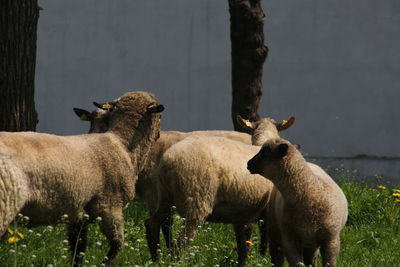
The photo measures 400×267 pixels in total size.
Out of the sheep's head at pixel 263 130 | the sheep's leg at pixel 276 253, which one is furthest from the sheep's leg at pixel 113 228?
the sheep's head at pixel 263 130

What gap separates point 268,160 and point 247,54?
4.54 metres

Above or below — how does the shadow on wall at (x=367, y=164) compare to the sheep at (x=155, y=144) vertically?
below

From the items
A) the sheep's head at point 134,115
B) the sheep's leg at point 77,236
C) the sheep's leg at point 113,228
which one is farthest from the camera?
the sheep's head at point 134,115

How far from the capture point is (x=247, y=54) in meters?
11.0

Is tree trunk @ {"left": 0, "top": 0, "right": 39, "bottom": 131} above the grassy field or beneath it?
above

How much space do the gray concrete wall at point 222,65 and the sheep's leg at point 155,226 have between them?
6818mm

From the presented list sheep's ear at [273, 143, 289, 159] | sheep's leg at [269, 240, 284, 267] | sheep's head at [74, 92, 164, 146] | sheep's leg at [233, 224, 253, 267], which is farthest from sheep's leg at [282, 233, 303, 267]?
sheep's head at [74, 92, 164, 146]

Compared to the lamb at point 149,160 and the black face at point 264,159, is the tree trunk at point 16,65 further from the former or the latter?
the black face at point 264,159

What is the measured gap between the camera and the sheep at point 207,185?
690 centimetres

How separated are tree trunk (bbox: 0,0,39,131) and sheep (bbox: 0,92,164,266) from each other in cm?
111

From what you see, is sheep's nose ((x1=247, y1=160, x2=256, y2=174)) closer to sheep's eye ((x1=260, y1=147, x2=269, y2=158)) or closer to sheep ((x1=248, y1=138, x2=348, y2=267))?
sheep ((x1=248, y1=138, x2=348, y2=267))

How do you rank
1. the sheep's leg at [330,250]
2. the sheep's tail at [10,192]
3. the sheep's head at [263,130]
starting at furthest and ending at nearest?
the sheep's head at [263,130], the sheep's leg at [330,250], the sheep's tail at [10,192]

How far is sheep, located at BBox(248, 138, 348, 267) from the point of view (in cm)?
643

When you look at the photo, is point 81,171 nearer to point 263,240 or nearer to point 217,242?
point 217,242
